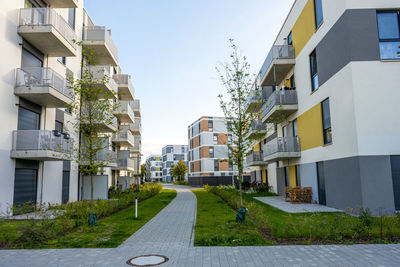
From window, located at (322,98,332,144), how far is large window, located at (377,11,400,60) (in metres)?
3.51

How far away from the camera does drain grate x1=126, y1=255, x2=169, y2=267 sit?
5.96 m

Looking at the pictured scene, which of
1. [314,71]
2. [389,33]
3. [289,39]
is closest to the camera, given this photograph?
[389,33]

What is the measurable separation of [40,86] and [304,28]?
14863mm

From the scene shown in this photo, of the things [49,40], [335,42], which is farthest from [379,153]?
[49,40]

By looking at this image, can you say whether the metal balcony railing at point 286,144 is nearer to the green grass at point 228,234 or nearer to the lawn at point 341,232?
the green grass at point 228,234

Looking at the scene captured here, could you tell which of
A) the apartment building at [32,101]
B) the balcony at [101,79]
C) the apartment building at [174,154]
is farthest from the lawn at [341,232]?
Result: the apartment building at [174,154]

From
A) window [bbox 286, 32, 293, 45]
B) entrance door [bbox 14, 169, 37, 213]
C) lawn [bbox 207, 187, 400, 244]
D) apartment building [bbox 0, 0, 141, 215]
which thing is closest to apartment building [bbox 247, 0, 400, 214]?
window [bbox 286, 32, 293, 45]

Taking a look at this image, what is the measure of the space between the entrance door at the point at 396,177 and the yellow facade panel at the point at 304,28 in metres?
8.40

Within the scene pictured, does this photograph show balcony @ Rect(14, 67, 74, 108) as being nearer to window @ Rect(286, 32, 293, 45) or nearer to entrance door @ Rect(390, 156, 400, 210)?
entrance door @ Rect(390, 156, 400, 210)

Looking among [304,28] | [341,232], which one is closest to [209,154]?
[304,28]

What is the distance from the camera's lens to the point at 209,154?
6138 cm

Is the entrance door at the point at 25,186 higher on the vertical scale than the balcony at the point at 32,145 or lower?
lower

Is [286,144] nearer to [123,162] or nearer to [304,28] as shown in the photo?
[304,28]

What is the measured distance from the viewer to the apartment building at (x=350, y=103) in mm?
11625
